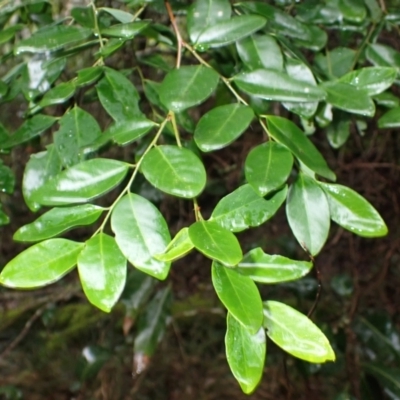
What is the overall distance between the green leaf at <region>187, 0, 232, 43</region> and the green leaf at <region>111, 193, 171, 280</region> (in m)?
0.28

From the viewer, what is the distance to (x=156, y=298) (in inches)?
52.4

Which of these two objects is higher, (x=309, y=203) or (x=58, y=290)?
(x=309, y=203)

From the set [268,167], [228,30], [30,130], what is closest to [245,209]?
[268,167]

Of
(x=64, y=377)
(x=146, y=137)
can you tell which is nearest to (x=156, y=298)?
(x=146, y=137)

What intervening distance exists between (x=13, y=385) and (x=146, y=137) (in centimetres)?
133

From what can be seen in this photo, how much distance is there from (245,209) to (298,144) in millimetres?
131

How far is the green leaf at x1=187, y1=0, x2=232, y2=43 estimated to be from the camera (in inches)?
27.9

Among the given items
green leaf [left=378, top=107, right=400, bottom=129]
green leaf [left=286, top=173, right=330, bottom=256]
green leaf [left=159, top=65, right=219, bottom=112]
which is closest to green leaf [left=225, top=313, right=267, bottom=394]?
green leaf [left=286, top=173, right=330, bottom=256]

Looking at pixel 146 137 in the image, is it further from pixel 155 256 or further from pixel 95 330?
pixel 95 330

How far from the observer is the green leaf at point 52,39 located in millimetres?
662

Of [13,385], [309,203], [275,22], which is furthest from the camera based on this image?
[13,385]

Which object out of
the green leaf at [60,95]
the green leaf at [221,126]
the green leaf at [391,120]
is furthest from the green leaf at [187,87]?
the green leaf at [391,120]

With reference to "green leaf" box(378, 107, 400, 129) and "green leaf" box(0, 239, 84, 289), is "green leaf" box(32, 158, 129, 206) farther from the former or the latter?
"green leaf" box(378, 107, 400, 129)

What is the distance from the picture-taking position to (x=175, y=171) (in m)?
0.54
